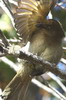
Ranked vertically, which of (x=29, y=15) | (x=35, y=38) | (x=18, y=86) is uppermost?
(x=29, y=15)

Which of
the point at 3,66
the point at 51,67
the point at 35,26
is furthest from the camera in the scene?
the point at 3,66

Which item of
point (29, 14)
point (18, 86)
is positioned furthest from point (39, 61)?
point (18, 86)

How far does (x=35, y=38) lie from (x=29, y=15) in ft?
0.70

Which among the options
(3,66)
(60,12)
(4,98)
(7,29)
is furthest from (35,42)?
(60,12)

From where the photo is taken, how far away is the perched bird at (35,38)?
2594 millimetres

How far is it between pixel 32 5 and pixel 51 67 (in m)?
0.49

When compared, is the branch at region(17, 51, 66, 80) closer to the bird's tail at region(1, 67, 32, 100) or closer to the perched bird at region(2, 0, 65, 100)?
the perched bird at region(2, 0, 65, 100)

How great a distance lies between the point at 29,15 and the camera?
102 inches

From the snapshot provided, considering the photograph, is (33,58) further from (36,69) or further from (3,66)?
(3,66)

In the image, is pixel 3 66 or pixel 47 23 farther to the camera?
pixel 3 66

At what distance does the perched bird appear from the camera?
2.59 meters

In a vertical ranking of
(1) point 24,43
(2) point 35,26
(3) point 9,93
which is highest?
(2) point 35,26

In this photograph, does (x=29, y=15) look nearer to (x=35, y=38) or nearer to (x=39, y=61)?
(x=35, y=38)

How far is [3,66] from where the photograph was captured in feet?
12.8
